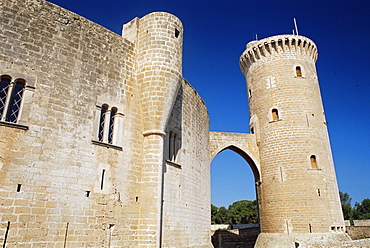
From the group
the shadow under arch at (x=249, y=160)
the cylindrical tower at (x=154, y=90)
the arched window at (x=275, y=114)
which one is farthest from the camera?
the shadow under arch at (x=249, y=160)

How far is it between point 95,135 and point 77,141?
1.86ft

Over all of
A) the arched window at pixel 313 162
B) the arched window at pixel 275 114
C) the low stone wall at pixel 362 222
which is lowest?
the low stone wall at pixel 362 222

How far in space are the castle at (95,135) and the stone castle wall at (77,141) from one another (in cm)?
3

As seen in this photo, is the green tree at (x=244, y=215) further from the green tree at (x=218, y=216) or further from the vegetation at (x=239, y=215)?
the green tree at (x=218, y=216)

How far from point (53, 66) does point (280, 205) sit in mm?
14636

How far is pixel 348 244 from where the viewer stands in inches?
496

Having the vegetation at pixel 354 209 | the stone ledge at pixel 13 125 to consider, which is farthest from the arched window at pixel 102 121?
the vegetation at pixel 354 209

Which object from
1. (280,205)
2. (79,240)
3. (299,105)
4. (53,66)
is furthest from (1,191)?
(299,105)

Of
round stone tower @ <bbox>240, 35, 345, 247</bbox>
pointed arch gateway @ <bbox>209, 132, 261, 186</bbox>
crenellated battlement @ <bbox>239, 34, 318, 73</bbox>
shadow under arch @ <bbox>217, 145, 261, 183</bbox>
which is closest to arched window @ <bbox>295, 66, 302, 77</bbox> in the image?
round stone tower @ <bbox>240, 35, 345, 247</bbox>

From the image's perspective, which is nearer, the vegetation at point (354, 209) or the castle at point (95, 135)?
the castle at point (95, 135)

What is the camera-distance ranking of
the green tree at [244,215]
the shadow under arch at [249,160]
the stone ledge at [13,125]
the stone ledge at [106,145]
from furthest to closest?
1. the green tree at [244,215]
2. the shadow under arch at [249,160]
3. the stone ledge at [106,145]
4. the stone ledge at [13,125]

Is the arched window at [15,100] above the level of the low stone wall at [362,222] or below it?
above

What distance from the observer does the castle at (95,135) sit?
6.63 metres

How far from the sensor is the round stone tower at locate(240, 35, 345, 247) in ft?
55.2
